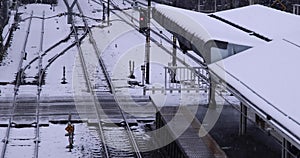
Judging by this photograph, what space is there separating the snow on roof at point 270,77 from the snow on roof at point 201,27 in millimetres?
1110

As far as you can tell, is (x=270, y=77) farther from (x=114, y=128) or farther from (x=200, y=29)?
(x=114, y=128)

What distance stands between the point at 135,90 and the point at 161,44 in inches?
274

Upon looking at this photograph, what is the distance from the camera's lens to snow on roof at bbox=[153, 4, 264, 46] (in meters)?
14.2

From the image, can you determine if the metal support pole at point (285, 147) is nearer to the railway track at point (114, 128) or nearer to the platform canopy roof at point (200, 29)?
the platform canopy roof at point (200, 29)

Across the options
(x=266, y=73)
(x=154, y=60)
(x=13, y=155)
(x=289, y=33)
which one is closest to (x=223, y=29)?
(x=289, y=33)

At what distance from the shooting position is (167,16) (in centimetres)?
1825

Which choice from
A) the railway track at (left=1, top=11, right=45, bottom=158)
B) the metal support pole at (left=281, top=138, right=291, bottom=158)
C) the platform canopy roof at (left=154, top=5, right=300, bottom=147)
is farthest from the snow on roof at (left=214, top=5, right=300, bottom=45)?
the railway track at (left=1, top=11, right=45, bottom=158)

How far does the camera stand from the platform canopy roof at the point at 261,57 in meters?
9.42

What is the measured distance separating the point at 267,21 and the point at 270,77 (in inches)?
216

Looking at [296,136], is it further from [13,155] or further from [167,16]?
[167,16]

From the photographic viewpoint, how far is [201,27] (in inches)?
606

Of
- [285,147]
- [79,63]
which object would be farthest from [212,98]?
[79,63]

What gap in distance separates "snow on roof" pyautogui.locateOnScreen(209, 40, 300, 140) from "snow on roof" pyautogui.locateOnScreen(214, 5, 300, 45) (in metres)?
0.68

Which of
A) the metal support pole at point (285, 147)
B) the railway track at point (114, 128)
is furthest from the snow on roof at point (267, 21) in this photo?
the railway track at point (114, 128)
